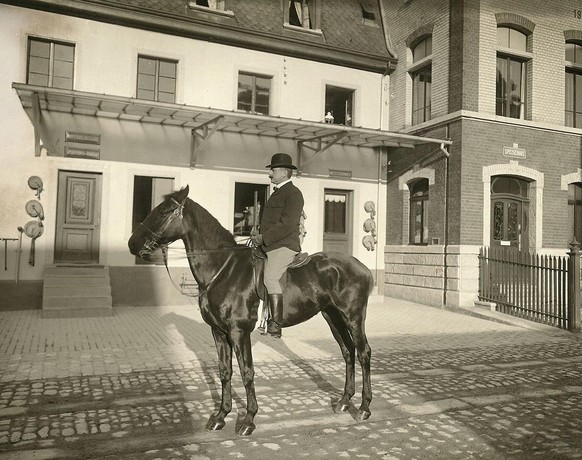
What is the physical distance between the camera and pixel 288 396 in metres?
5.77

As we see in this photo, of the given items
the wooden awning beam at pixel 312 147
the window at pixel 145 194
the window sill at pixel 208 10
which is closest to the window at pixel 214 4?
the window sill at pixel 208 10

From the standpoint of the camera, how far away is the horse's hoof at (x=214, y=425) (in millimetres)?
4609

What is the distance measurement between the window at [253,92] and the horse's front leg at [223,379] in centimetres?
1067

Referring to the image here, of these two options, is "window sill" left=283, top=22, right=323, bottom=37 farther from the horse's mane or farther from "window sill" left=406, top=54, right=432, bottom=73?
the horse's mane

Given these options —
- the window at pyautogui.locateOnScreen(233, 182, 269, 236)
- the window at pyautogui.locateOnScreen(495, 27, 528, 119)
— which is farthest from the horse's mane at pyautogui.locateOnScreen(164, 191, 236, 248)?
the window at pyautogui.locateOnScreen(495, 27, 528, 119)

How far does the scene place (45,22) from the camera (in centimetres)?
1251

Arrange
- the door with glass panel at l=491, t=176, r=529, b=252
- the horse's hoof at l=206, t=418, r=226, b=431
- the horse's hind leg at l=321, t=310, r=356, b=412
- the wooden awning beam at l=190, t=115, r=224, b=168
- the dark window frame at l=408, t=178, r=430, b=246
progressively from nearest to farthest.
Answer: the horse's hoof at l=206, t=418, r=226, b=431 < the horse's hind leg at l=321, t=310, r=356, b=412 < the wooden awning beam at l=190, t=115, r=224, b=168 < the door with glass panel at l=491, t=176, r=529, b=252 < the dark window frame at l=408, t=178, r=430, b=246

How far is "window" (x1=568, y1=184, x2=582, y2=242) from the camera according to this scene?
49.3 feet

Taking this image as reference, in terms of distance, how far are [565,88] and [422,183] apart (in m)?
5.07

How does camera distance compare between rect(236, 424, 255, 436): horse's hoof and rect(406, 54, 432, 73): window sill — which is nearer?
rect(236, 424, 255, 436): horse's hoof

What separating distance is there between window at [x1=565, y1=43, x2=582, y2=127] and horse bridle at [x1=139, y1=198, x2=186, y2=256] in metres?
14.2

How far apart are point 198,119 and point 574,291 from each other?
374 inches

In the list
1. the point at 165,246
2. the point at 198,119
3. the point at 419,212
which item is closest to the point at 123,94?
the point at 198,119

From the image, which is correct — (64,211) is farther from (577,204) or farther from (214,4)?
(577,204)
